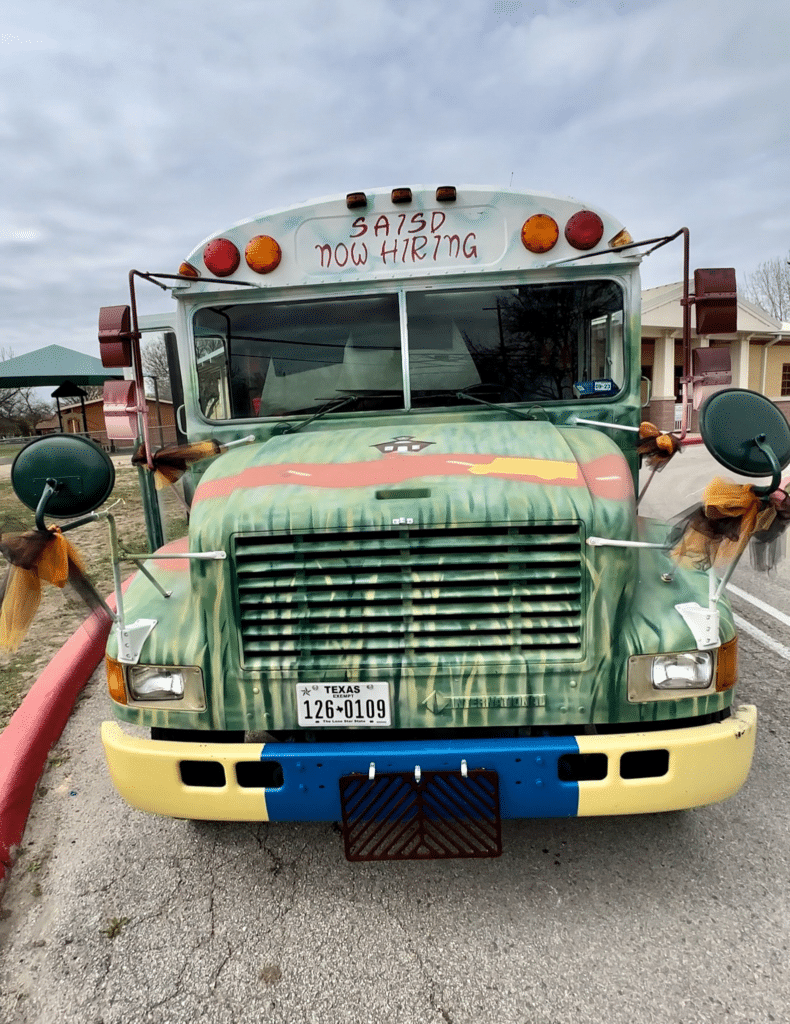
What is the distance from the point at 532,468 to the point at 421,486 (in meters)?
0.41

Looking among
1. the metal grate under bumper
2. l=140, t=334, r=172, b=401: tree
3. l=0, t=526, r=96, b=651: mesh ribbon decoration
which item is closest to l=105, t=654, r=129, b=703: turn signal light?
l=0, t=526, r=96, b=651: mesh ribbon decoration

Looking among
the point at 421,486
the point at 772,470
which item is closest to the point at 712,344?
the point at 772,470

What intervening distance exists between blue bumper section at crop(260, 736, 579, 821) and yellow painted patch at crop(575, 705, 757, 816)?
7 cm

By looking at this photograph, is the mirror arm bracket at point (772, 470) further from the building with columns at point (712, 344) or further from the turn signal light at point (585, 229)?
the building with columns at point (712, 344)

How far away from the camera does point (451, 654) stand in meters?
2.24

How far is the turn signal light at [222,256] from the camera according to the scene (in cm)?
329

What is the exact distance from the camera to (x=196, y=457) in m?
3.39

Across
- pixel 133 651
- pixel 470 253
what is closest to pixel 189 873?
pixel 133 651

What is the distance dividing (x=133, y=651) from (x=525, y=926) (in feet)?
5.34

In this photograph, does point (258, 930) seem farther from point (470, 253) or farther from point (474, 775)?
point (470, 253)

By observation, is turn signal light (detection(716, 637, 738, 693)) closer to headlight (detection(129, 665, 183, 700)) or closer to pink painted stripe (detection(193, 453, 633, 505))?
pink painted stripe (detection(193, 453, 633, 505))

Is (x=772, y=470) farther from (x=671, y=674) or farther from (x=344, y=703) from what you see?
(x=344, y=703)

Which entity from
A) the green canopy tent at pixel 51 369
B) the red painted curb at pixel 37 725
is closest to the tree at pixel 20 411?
the green canopy tent at pixel 51 369

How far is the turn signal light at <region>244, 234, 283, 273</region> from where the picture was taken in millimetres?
3270
